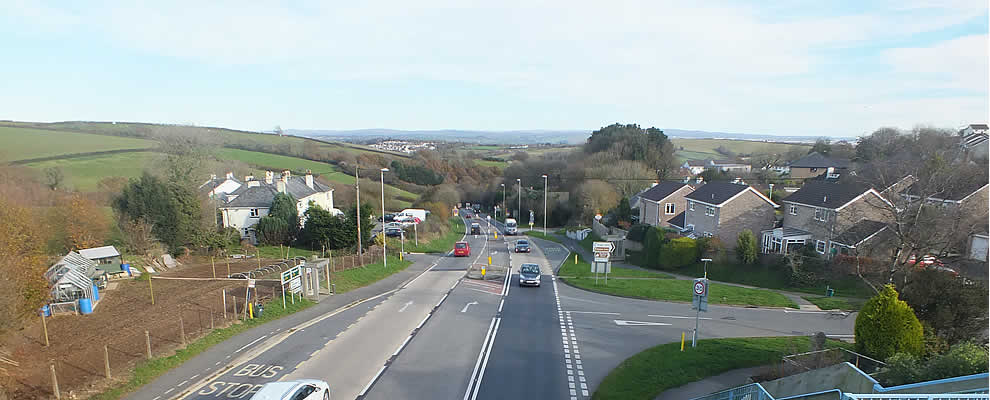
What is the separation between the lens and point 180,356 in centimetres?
1430

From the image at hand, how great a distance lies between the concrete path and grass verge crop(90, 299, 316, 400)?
1365 centimetres

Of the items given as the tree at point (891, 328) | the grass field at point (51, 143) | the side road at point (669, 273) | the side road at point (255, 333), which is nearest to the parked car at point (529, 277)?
the side road at point (255, 333)

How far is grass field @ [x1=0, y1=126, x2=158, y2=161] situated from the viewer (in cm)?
3897

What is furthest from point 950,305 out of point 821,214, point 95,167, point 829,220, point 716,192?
point 95,167

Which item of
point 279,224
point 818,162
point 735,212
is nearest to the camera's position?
point 735,212

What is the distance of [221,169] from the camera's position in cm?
5222

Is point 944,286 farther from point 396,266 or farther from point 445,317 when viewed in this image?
point 396,266

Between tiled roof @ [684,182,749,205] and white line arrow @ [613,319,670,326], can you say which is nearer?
white line arrow @ [613,319,670,326]

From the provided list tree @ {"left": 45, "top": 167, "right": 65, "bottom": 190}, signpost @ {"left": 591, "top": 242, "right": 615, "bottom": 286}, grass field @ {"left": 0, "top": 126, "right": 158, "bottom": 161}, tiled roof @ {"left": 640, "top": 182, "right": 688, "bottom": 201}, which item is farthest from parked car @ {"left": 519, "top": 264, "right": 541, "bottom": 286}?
grass field @ {"left": 0, "top": 126, "right": 158, "bottom": 161}

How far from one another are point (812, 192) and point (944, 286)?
77.7 ft

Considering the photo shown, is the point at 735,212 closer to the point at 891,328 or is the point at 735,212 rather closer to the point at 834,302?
the point at 834,302

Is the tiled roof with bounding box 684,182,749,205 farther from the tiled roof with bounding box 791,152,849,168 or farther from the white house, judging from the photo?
the tiled roof with bounding box 791,152,849,168

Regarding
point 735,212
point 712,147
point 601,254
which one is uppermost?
point 712,147

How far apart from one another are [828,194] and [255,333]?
3568cm
